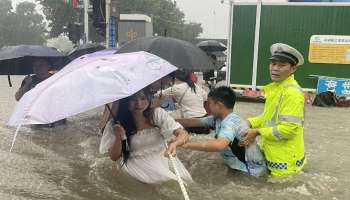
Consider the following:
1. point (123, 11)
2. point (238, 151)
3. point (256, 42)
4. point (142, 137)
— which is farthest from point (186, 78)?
point (123, 11)

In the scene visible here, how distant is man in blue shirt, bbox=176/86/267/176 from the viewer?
450 cm

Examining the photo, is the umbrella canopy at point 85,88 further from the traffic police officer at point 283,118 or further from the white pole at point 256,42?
the white pole at point 256,42

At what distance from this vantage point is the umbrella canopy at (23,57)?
7.43 meters

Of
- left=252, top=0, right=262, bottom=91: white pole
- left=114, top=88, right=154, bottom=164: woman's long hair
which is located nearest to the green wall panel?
left=252, top=0, right=262, bottom=91: white pole

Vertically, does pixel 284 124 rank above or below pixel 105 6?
below

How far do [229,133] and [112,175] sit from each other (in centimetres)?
177

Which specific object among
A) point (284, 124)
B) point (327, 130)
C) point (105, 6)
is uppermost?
point (105, 6)

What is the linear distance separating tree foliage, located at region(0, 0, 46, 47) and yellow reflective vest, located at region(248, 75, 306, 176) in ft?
200

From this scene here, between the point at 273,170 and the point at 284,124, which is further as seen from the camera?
the point at 273,170

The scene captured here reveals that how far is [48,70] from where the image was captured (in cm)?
796

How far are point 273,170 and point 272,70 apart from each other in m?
1.02

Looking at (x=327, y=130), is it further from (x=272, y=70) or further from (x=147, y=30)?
(x=147, y=30)

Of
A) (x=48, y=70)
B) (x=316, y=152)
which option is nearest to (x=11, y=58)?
(x=48, y=70)

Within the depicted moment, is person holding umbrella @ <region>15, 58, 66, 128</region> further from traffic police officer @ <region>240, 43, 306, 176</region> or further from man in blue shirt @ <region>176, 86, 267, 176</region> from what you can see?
traffic police officer @ <region>240, 43, 306, 176</region>
